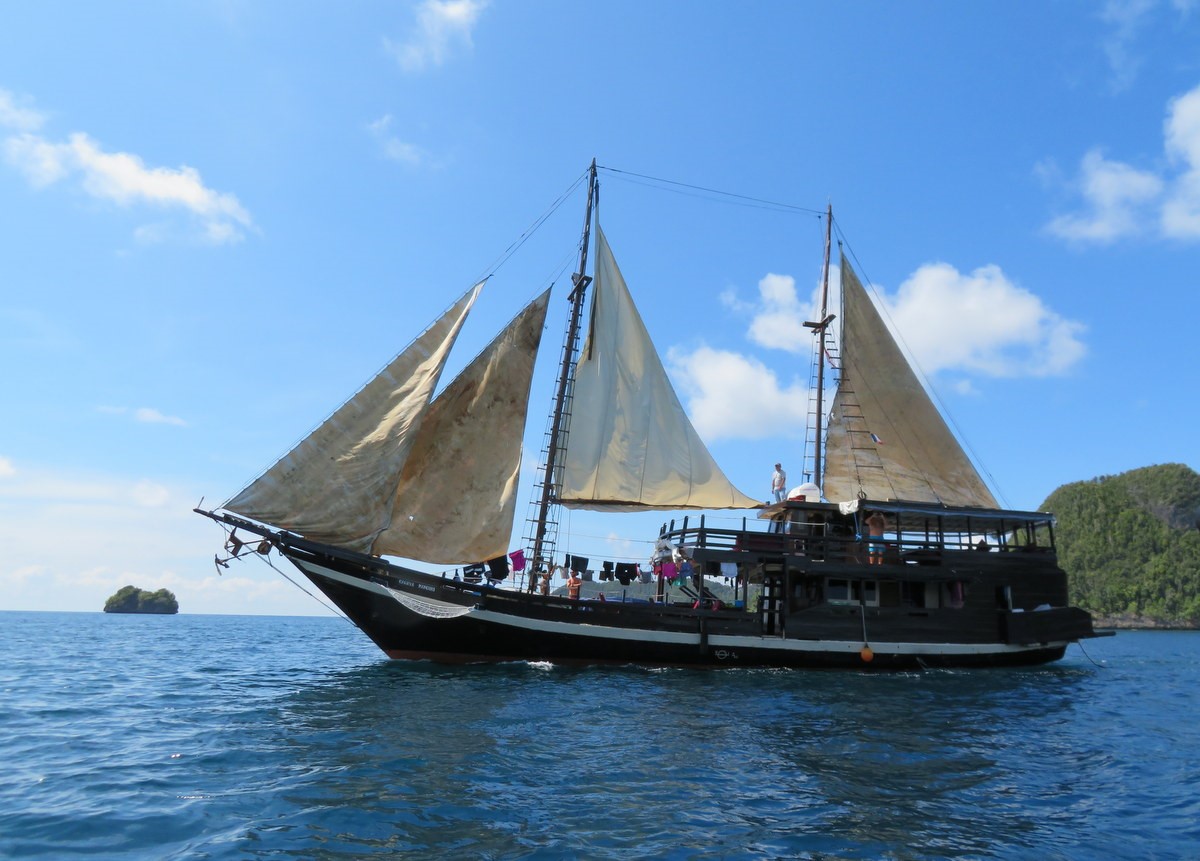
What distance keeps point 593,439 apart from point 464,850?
19.6m

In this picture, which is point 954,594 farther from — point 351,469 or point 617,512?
point 351,469

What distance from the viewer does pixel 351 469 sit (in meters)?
20.0

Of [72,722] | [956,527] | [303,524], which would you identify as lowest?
[72,722]

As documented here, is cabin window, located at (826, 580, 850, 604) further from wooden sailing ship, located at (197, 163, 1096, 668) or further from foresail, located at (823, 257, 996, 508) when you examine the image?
foresail, located at (823, 257, 996, 508)

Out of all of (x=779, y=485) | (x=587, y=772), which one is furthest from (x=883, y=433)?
(x=587, y=772)

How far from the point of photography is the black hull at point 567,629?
66.9 ft

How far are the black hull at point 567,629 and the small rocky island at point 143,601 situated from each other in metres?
109

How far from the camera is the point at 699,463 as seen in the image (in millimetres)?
27328

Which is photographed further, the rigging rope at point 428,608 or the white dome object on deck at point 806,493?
the white dome object on deck at point 806,493

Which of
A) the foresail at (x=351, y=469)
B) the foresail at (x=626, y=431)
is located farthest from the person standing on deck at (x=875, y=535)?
the foresail at (x=351, y=469)

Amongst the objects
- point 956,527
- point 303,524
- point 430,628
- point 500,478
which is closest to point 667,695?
point 430,628

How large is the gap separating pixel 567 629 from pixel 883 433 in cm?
1541

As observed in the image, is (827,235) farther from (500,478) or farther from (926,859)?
(926,859)

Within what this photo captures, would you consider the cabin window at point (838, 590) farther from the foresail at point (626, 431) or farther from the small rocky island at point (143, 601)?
the small rocky island at point (143, 601)
